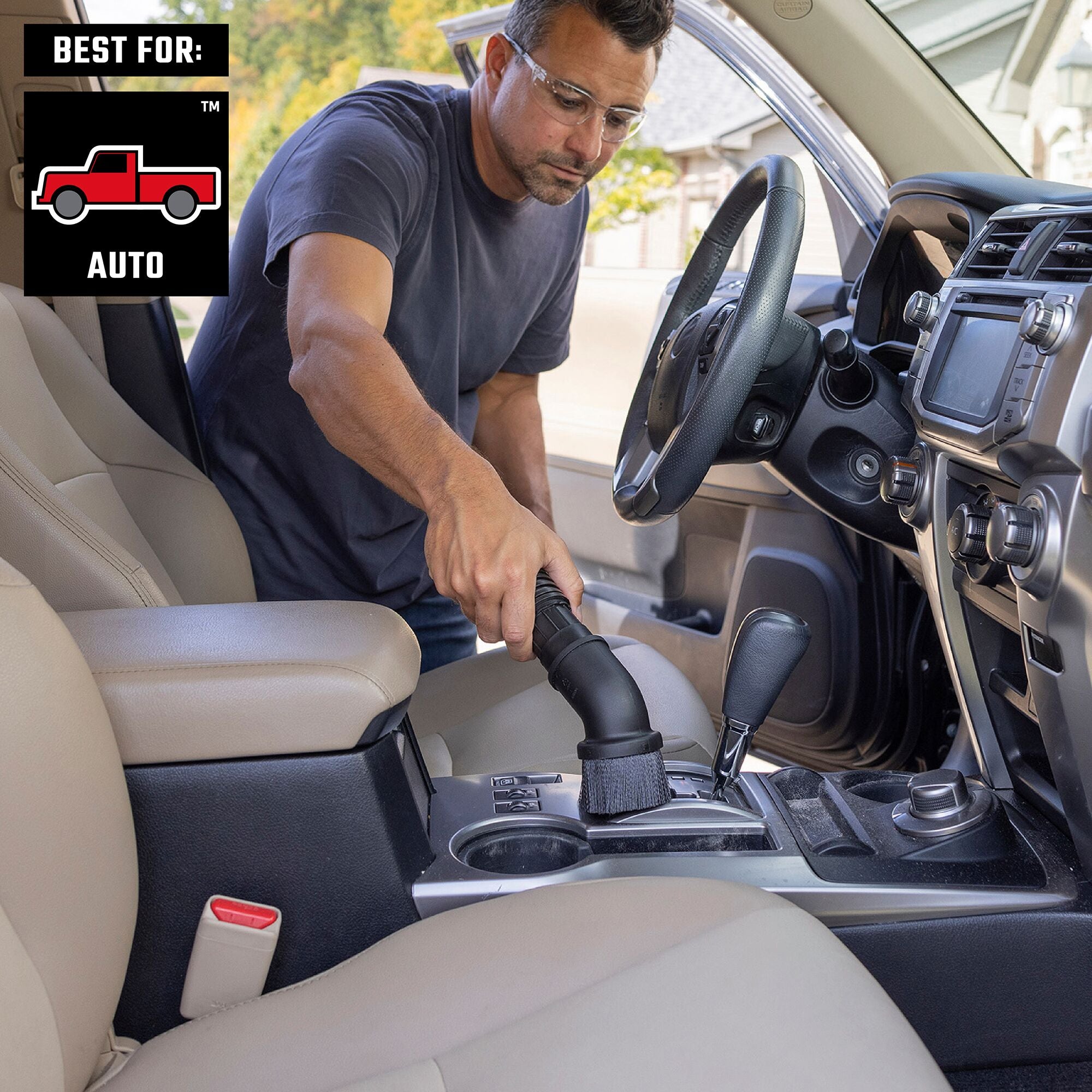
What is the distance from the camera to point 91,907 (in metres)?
0.76

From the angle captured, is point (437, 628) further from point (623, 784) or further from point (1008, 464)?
point (1008, 464)

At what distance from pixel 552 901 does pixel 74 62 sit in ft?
4.37

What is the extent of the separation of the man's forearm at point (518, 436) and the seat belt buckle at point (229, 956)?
124 centimetres

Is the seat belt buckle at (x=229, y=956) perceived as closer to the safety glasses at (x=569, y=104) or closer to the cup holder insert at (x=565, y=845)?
the cup holder insert at (x=565, y=845)

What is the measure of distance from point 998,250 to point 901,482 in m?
0.25

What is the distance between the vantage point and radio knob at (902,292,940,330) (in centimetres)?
118

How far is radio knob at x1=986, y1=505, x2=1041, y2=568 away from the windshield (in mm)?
823

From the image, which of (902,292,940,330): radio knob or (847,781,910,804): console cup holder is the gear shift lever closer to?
(847,781,910,804): console cup holder

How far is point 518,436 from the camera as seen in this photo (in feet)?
6.86

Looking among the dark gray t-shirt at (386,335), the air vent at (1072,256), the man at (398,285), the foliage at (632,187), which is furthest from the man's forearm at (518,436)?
the foliage at (632,187)

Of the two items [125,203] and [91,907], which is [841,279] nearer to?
[125,203]

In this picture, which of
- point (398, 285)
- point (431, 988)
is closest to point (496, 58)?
point (398, 285)

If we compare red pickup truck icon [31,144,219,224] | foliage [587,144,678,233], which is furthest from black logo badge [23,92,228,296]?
foliage [587,144,678,233]

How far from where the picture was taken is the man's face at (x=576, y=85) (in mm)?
1471
